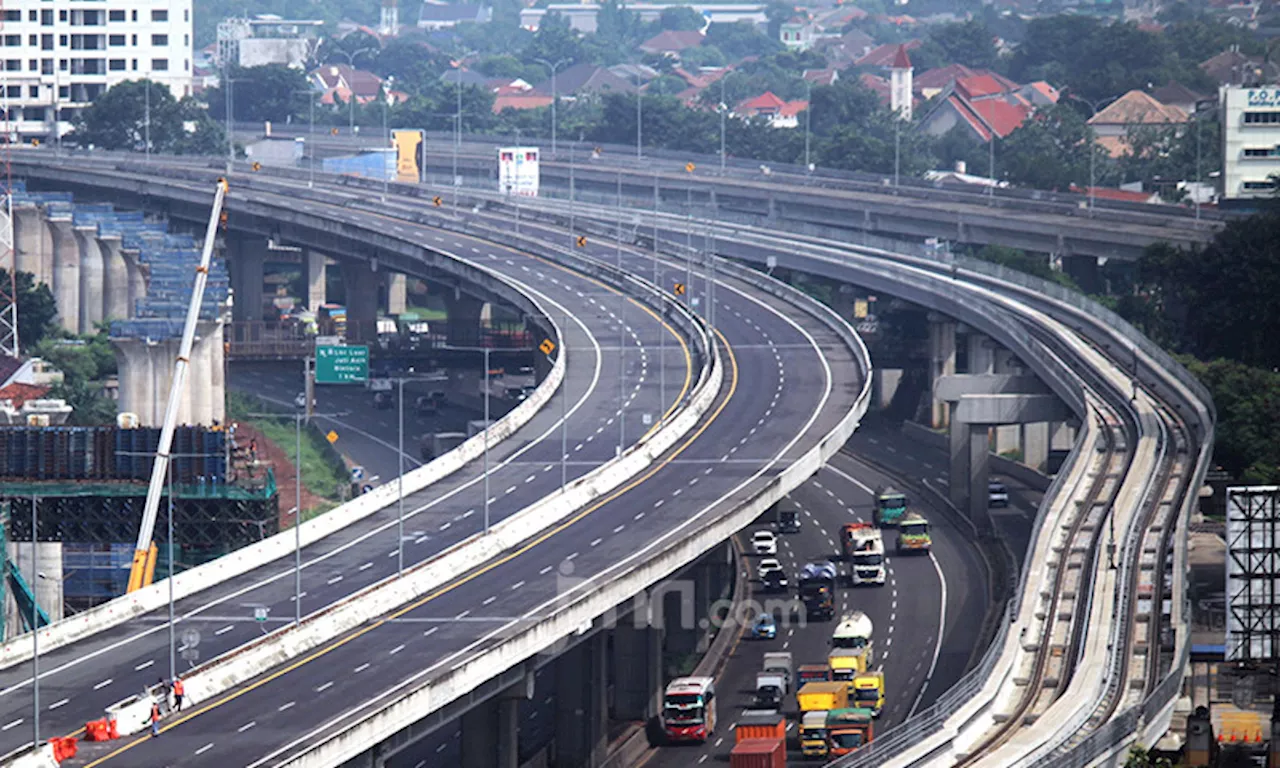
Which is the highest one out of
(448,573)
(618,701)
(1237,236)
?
(1237,236)

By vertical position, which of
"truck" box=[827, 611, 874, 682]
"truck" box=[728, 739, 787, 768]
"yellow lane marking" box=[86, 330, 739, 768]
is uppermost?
"yellow lane marking" box=[86, 330, 739, 768]

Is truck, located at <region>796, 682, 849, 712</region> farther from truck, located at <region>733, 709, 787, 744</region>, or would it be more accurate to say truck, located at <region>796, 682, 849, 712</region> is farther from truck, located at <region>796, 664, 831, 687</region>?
truck, located at <region>796, 664, 831, 687</region>

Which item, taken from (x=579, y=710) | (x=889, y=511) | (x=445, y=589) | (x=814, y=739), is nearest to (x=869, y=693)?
(x=814, y=739)

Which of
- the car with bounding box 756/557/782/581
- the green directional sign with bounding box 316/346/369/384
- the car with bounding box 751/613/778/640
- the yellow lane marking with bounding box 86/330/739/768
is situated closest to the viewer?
the yellow lane marking with bounding box 86/330/739/768

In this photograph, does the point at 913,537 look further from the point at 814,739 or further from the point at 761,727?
the point at 761,727

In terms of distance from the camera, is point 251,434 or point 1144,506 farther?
point 251,434

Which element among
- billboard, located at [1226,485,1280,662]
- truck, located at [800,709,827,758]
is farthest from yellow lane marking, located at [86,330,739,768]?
billboard, located at [1226,485,1280,662]

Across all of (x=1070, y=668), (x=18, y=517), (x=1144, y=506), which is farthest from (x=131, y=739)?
(x=1144, y=506)

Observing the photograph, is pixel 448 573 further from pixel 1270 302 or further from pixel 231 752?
pixel 1270 302
